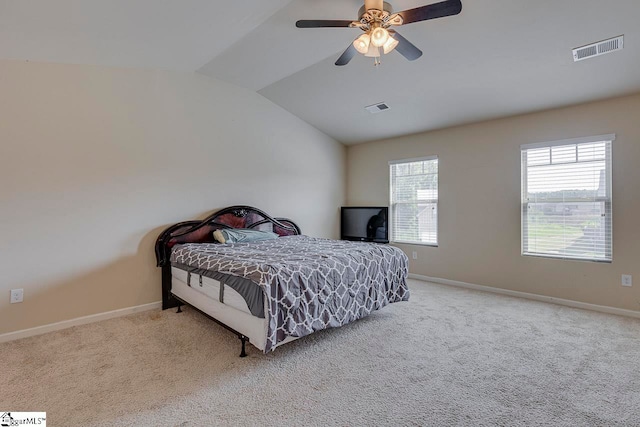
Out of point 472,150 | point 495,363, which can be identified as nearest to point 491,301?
point 495,363

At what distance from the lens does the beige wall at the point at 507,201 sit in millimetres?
3484

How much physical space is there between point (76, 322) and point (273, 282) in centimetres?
245

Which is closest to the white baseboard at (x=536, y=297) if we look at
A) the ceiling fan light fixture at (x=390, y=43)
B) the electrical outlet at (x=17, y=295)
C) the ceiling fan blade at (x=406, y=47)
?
the ceiling fan blade at (x=406, y=47)

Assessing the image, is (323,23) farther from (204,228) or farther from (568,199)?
(568,199)

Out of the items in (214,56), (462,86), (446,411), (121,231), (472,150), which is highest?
(214,56)

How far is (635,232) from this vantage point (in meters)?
3.43

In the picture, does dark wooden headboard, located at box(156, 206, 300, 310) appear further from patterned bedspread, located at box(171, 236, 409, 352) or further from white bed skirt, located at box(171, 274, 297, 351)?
white bed skirt, located at box(171, 274, 297, 351)

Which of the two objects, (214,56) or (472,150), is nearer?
(214,56)

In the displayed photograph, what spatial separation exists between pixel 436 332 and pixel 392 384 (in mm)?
1093

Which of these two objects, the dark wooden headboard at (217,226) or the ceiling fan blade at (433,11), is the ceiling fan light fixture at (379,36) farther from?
the dark wooden headboard at (217,226)

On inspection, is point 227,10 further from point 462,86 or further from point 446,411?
point 446,411

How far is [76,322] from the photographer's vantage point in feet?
10.7

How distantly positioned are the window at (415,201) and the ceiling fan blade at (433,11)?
3.13 metres

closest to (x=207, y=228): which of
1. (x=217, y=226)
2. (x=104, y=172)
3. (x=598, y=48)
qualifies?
(x=217, y=226)
